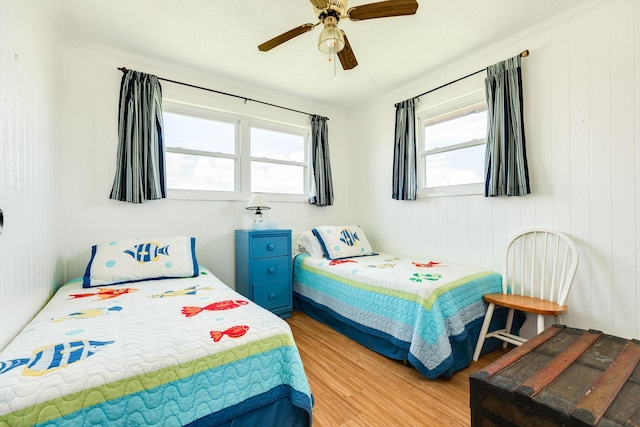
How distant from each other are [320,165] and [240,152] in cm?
99

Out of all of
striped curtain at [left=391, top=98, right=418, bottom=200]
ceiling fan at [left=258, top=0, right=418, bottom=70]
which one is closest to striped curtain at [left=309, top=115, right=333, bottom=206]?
striped curtain at [left=391, top=98, right=418, bottom=200]

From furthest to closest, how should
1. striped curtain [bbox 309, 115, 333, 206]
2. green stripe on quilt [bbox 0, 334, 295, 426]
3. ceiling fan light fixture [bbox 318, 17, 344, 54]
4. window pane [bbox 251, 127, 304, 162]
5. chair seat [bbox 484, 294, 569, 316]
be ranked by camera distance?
striped curtain [bbox 309, 115, 333, 206]
window pane [bbox 251, 127, 304, 162]
chair seat [bbox 484, 294, 569, 316]
ceiling fan light fixture [bbox 318, 17, 344, 54]
green stripe on quilt [bbox 0, 334, 295, 426]

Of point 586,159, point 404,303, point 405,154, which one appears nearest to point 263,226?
point 404,303

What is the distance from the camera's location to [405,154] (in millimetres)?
3084

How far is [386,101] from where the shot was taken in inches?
135

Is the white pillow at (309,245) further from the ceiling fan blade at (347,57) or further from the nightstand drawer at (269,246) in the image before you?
the ceiling fan blade at (347,57)

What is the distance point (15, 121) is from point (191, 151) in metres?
1.59

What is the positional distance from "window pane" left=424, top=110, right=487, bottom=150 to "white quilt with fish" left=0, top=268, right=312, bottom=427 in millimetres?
2480

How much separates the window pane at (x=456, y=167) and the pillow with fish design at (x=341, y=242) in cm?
99

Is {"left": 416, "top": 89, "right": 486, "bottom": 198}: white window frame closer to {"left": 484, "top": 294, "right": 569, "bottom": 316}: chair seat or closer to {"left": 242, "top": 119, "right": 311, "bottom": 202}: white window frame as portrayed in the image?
{"left": 484, "top": 294, "right": 569, "bottom": 316}: chair seat

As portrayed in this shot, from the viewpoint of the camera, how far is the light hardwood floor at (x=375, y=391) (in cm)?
148

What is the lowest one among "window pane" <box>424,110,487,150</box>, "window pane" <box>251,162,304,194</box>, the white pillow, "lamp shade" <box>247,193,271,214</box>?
the white pillow

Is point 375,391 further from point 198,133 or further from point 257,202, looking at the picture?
point 198,133

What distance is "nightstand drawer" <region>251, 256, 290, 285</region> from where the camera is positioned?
273 centimetres
